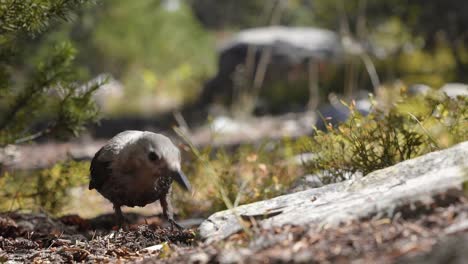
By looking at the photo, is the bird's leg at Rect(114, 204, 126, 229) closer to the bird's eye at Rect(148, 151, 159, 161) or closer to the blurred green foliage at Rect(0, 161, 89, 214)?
the bird's eye at Rect(148, 151, 159, 161)

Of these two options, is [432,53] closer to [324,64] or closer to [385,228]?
[324,64]

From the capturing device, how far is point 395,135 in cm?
383

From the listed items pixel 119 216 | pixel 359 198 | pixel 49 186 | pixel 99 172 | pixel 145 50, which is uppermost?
pixel 359 198

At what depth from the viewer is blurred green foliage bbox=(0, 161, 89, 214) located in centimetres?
455

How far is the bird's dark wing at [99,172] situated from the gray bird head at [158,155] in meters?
0.29

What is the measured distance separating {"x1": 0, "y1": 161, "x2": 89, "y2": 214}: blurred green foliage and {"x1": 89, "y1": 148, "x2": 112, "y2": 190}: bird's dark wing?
3.23ft

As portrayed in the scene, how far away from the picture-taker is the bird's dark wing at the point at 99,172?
3.41 metres

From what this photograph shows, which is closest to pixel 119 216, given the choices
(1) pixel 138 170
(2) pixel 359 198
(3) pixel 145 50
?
(1) pixel 138 170

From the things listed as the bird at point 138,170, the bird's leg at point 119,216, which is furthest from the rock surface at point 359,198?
the bird's leg at point 119,216

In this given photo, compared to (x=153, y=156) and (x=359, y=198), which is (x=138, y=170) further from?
(x=359, y=198)

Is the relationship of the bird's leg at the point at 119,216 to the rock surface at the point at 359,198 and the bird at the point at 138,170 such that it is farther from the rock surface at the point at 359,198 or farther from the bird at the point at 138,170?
the rock surface at the point at 359,198

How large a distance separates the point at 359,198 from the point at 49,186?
9.51ft

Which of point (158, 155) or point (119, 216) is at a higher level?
point (158, 155)

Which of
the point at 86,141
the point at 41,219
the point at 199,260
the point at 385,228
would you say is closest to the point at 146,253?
the point at 199,260
